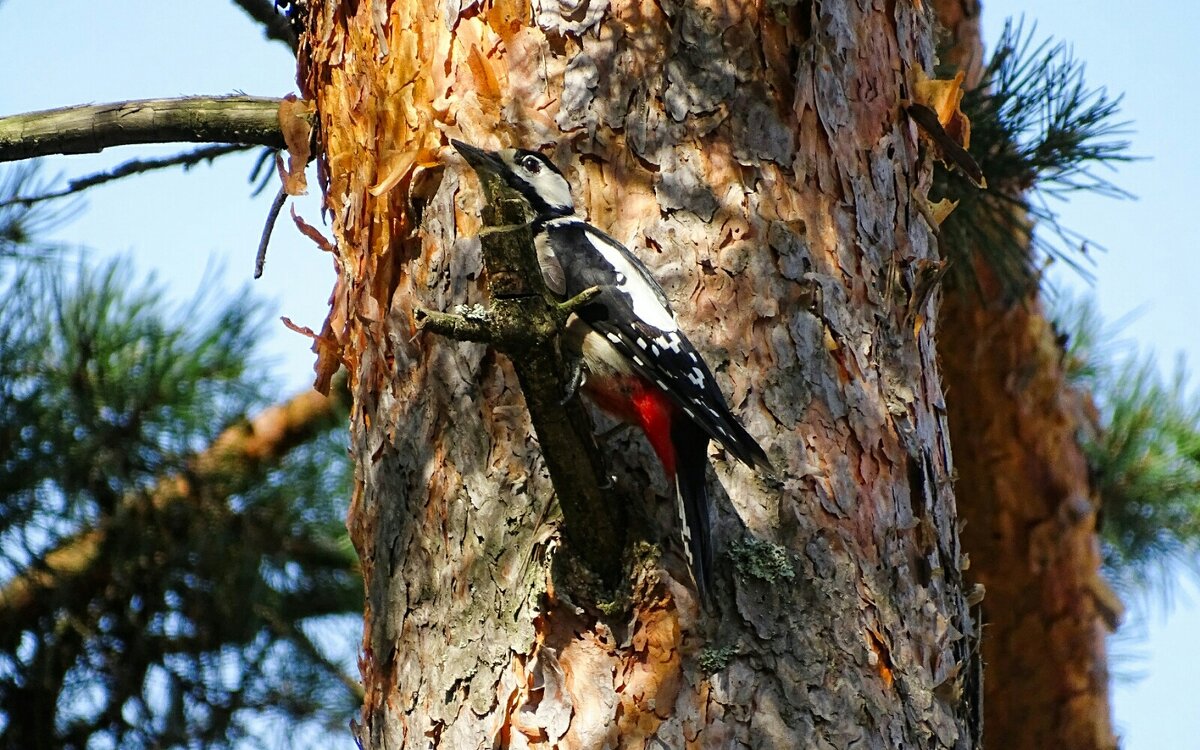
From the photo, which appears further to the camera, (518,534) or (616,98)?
(616,98)

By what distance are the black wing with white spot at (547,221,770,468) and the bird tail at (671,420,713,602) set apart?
0.16ft

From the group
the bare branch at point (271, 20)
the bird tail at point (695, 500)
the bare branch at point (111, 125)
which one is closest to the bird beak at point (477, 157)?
the bird tail at point (695, 500)

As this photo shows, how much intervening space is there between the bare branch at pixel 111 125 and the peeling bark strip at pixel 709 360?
1.03ft

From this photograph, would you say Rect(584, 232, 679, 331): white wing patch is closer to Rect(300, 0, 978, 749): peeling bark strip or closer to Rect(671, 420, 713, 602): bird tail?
Rect(300, 0, 978, 749): peeling bark strip

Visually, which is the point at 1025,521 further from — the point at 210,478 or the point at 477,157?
the point at 477,157

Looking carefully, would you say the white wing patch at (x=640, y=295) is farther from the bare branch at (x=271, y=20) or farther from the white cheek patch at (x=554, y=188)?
the bare branch at (x=271, y=20)

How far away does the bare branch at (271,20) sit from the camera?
2.86 m

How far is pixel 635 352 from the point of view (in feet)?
6.91

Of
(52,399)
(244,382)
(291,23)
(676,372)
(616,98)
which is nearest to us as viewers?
(676,372)

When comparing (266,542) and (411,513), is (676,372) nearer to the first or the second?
(411,513)

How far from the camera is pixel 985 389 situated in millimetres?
4238

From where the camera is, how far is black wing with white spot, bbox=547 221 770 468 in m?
1.86

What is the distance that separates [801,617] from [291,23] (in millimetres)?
1851

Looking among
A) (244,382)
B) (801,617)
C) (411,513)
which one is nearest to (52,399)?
(244,382)
